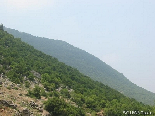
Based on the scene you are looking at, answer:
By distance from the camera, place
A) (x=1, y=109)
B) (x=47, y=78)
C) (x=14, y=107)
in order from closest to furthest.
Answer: (x=1, y=109), (x=14, y=107), (x=47, y=78)

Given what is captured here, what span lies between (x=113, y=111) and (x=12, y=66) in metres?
20.3

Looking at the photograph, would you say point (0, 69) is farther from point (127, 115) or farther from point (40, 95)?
point (127, 115)

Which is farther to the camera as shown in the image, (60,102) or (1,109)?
(60,102)

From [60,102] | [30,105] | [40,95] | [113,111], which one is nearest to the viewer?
[30,105]

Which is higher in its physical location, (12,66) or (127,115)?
(12,66)

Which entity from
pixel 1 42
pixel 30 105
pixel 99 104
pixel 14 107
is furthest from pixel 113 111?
pixel 1 42

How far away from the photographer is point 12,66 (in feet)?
114

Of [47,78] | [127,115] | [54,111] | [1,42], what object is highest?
[1,42]

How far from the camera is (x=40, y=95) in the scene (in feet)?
81.9

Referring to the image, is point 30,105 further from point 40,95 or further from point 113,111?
point 113,111

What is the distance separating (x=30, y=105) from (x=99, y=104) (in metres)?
16.3

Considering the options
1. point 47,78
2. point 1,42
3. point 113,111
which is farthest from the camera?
point 1,42

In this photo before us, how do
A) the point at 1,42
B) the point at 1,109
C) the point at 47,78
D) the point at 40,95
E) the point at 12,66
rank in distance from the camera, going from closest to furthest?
the point at 1,109 < the point at 40,95 < the point at 12,66 < the point at 47,78 < the point at 1,42

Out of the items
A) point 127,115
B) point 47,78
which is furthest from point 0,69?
point 127,115
